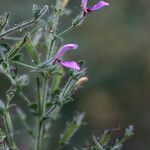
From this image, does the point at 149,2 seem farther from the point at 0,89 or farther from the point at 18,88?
the point at 18,88

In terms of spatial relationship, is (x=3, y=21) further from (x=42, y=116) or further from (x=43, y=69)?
(x=42, y=116)

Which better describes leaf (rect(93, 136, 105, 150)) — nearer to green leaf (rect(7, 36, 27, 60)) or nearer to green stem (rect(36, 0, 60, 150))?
green stem (rect(36, 0, 60, 150))

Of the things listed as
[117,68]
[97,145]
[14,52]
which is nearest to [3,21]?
[14,52]

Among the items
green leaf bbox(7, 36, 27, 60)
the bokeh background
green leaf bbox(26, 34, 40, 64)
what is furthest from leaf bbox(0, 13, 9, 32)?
the bokeh background

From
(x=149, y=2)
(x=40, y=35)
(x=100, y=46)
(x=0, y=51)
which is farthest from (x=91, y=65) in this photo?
(x=0, y=51)

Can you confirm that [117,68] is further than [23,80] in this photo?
Yes

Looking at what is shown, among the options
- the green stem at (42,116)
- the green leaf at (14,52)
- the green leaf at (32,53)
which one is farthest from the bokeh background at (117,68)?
the green leaf at (14,52)

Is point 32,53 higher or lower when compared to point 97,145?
higher

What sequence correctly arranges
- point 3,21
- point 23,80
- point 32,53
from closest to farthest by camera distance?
point 3,21 < point 32,53 < point 23,80
